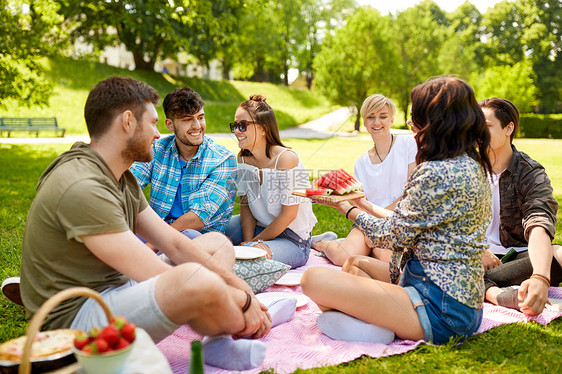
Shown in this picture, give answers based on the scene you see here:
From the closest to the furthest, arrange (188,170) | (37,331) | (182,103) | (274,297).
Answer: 1. (37,331)
2. (274,297)
3. (182,103)
4. (188,170)

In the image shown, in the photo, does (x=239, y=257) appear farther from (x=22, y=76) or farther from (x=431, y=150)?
(x=22, y=76)

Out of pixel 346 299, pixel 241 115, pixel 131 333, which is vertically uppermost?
pixel 241 115

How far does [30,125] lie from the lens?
1864 centimetres

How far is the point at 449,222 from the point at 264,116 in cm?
232

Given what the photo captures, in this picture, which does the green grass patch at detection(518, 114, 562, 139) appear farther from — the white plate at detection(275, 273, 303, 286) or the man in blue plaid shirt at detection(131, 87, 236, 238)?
the man in blue plaid shirt at detection(131, 87, 236, 238)

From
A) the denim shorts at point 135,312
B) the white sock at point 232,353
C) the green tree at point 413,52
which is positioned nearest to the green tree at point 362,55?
the green tree at point 413,52

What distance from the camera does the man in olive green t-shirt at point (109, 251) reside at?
2.20 m

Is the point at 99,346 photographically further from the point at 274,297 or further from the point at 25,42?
the point at 25,42

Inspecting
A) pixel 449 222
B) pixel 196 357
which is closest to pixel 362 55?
pixel 449 222

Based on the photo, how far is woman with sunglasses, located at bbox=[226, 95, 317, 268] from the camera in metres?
4.43

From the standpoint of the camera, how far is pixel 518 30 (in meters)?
44.5

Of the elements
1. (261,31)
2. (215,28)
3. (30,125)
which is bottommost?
(30,125)

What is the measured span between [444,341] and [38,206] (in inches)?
100

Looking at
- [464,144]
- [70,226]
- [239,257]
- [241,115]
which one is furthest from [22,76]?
[464,144]
